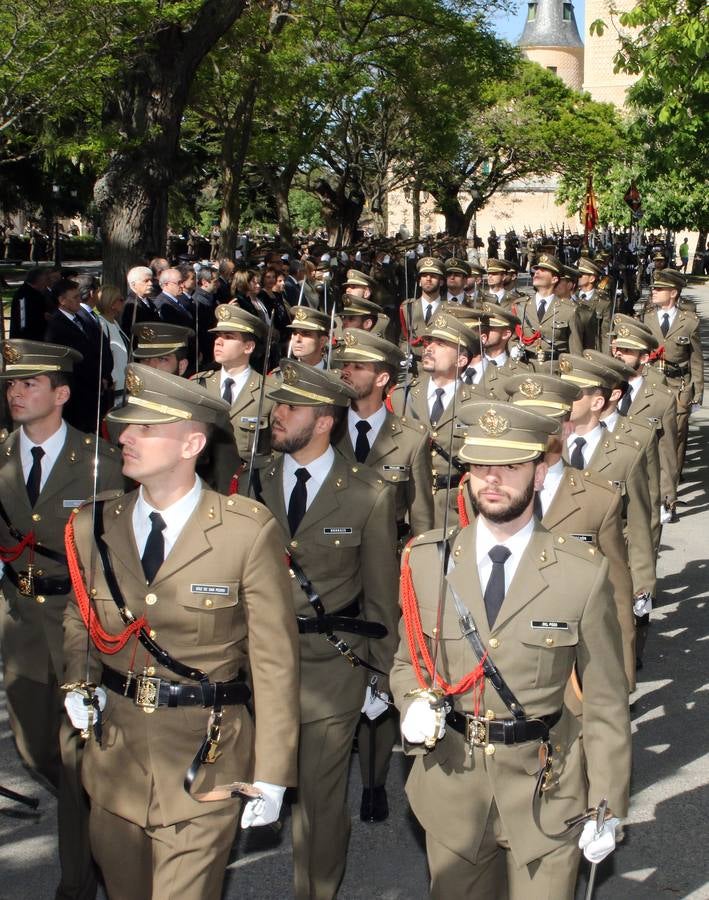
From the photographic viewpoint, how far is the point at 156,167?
55.3ft

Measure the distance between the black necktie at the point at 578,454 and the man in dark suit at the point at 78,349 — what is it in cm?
485

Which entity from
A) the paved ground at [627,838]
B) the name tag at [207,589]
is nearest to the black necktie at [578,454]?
the paved ground at [627,838]

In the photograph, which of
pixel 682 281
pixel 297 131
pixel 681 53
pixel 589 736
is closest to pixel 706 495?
pixel 682 281

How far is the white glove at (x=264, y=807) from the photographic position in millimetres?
3920

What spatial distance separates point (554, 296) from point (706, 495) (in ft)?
9.63

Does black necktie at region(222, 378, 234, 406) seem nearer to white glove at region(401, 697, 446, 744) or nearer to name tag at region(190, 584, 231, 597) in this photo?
name tag at region(190, 584, 231, 597)

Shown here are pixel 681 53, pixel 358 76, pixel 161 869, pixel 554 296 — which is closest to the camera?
pixel 161 869

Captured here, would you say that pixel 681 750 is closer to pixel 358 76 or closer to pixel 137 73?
pixel 137 73

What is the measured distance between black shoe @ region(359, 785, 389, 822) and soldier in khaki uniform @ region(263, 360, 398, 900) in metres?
0.82

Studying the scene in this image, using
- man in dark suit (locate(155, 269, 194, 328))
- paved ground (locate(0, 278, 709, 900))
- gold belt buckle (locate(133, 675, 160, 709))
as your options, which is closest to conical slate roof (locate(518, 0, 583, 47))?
man in dark suit (locate(155, 269, 194, 328))

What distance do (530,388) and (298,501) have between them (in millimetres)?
1467

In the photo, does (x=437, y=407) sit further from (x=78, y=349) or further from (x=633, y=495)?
(x=78, y=349)

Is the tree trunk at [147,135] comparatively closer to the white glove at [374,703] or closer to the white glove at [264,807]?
the white glove at [374,703]

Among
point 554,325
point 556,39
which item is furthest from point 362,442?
point 556,39
